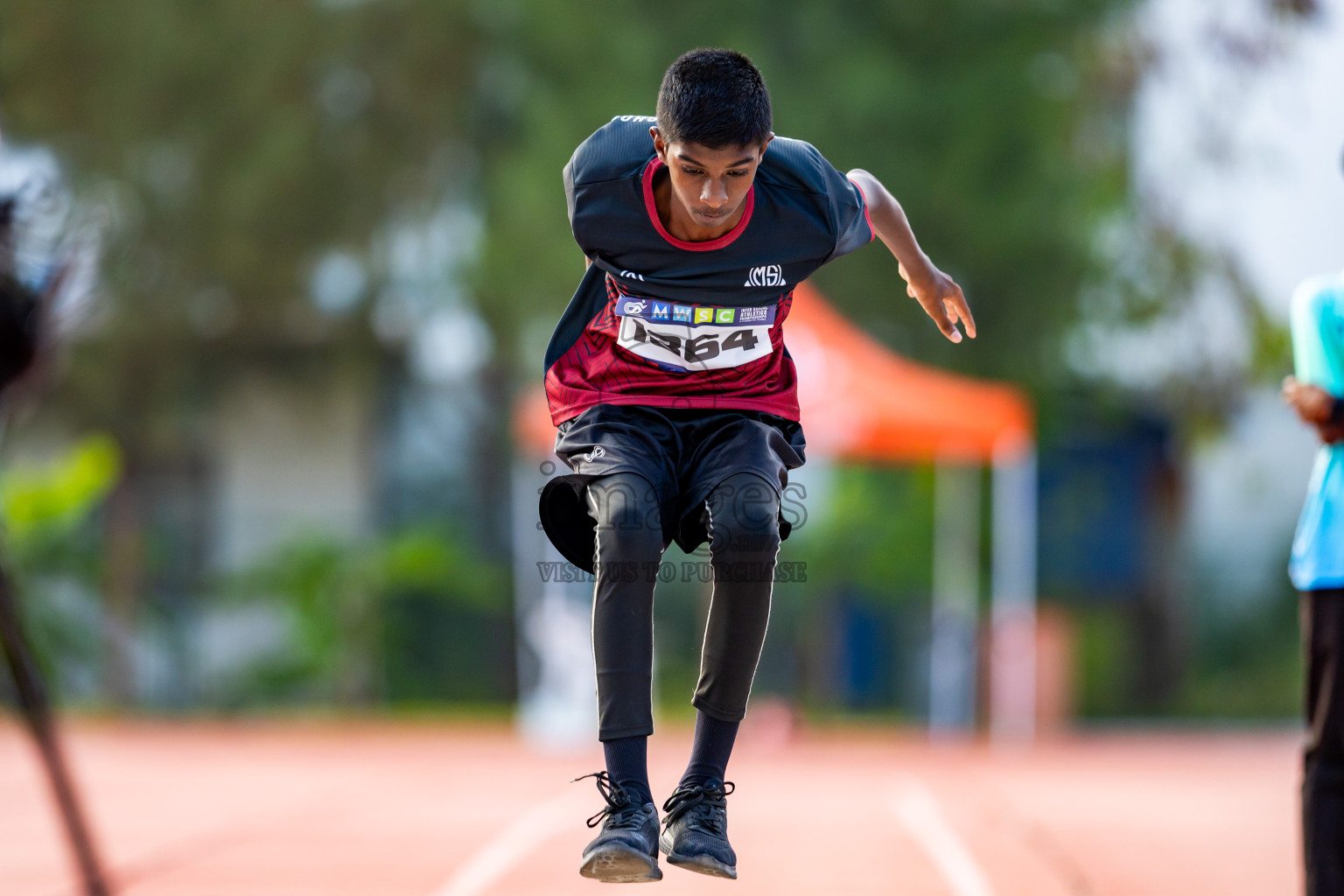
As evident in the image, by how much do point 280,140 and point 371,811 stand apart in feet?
34.0

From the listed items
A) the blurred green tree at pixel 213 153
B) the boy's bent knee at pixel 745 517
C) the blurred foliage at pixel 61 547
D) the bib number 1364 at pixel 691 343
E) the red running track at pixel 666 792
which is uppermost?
Result: the blurred green tree at pixel 213 153

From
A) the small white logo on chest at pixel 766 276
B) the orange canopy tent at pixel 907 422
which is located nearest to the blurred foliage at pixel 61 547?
the orange canopy tent at pixel 907 422

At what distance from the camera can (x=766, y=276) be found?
3361mm

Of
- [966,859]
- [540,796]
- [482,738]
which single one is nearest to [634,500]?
[966,859]

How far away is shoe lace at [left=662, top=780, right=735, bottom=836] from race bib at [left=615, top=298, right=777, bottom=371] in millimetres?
938

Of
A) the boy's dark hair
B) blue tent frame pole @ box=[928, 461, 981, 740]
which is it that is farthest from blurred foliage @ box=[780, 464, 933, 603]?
the boy's dark hair

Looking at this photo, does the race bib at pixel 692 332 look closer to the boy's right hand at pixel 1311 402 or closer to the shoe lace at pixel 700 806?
the shoe lace at pixel 700 806

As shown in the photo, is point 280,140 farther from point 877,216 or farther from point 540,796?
point 877,216

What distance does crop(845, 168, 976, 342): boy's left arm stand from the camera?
362 cm

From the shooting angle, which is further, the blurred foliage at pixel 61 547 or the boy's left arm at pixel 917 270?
the blurred foliage at pixel 61 547

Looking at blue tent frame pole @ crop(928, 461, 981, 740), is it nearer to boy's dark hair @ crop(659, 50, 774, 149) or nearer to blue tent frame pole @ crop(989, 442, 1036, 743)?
blue tent frame pole @ crop(989, 442, 1036, 743)

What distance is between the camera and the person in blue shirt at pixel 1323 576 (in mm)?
3959

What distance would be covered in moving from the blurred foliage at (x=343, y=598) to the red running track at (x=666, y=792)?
385 cm

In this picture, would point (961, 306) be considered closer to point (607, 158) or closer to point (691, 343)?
point (691, 343)
